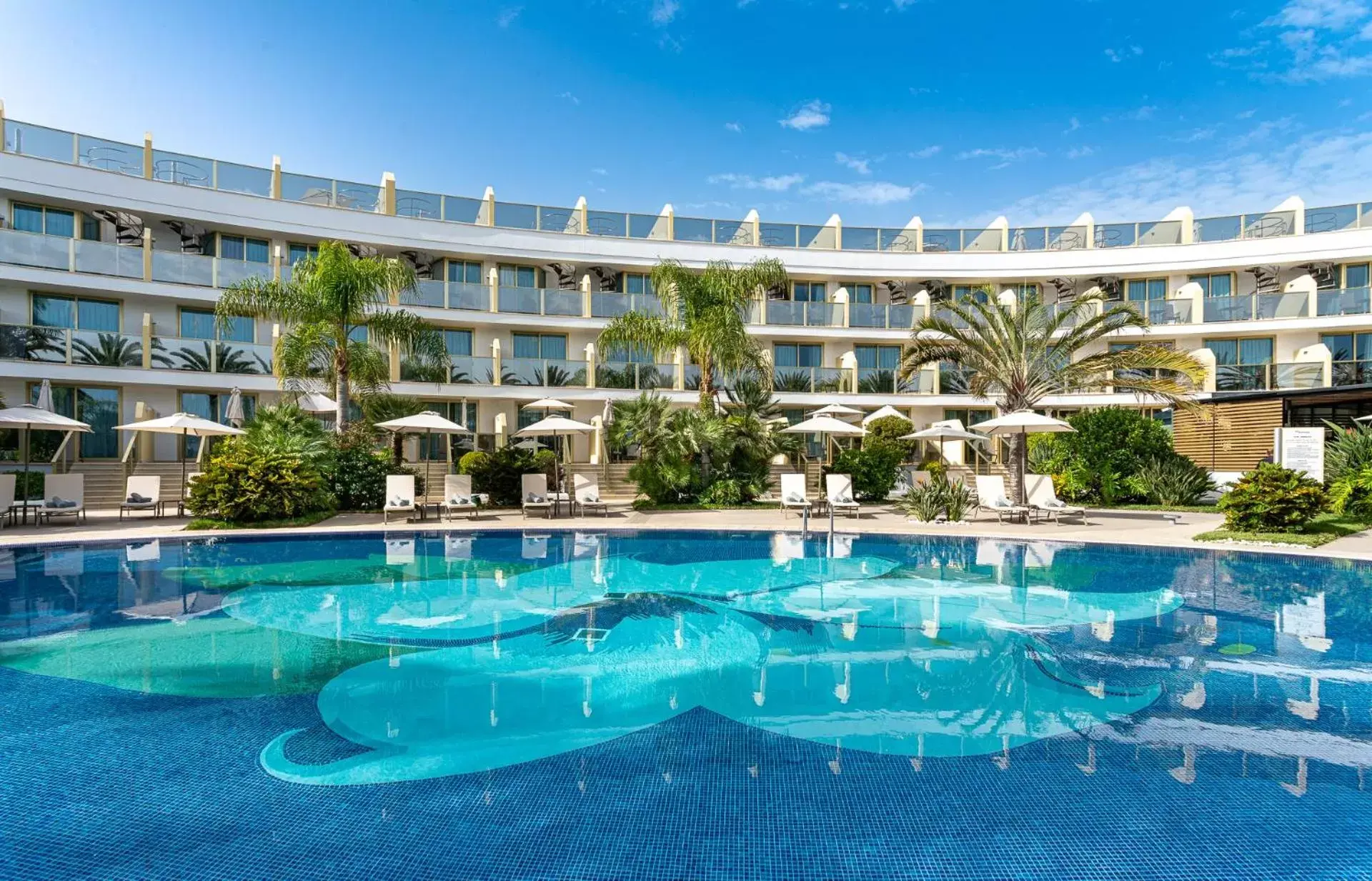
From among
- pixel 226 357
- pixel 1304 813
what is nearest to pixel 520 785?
pixel 1304 813

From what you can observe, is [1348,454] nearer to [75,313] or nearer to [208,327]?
[208,327]

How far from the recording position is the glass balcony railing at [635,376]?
24844mm

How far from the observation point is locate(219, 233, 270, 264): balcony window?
23.2m

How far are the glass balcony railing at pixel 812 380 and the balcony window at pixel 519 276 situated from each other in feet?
33.5

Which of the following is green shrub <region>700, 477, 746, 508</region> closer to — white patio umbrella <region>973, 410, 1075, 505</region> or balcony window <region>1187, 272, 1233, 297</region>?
white patio umbrella <region>973, 410, 1075, 505</region>

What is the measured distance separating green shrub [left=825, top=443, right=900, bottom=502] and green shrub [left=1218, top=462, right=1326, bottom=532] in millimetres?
8500

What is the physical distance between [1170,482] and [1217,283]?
49.0 ft

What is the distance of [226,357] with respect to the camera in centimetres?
2105

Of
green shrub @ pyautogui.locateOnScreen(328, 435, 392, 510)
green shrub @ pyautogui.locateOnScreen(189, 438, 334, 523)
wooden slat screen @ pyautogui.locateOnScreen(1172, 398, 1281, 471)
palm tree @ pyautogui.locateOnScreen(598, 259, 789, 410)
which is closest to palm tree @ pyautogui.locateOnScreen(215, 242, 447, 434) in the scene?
green shrub @ pyautogui.locateOnScreen(328, 435, 392, 510)

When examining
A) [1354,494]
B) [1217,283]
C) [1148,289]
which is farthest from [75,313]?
[1217,283]

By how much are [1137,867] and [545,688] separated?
4223mm

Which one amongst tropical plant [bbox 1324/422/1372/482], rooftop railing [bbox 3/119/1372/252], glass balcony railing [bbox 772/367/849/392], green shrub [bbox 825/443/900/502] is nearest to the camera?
tropical plant [bbox 1324/422/1372/482]

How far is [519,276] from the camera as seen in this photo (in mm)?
27109

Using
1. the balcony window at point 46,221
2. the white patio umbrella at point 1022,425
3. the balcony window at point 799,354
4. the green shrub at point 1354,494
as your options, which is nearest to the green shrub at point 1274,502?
the green shrub at point 1354,494
